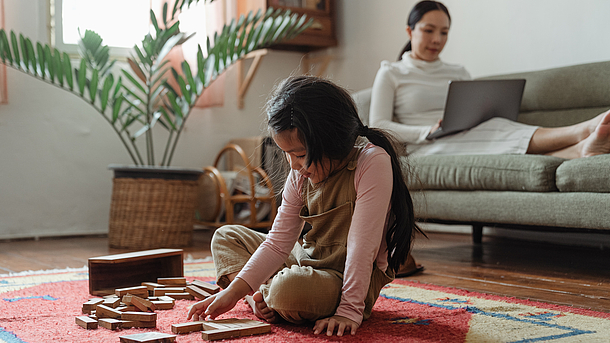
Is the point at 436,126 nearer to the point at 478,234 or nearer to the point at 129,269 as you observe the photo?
the point at 478,234

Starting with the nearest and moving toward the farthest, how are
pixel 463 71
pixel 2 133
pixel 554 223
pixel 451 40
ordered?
pixel 554 223, pixel 463 71, pixel 2 133, pixel 451 40

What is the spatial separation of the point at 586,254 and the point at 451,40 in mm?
1348

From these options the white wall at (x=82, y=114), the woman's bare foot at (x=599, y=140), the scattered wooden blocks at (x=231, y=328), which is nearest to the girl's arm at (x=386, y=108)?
the woman's bare foot at (x=599, y=140)

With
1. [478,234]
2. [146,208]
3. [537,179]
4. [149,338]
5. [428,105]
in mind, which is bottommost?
[478,234]

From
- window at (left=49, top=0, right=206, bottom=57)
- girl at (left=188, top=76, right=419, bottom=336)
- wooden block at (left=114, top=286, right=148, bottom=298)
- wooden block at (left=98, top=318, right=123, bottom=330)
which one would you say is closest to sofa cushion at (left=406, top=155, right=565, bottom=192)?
girl at (left=188, top=76, right=419, bottom=336)

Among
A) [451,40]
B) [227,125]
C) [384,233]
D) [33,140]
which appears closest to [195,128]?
[227,125]

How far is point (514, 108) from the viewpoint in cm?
215

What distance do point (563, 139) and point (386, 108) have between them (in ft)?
2.28

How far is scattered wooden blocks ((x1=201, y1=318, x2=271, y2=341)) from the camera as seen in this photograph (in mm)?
914

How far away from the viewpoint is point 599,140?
1.72 m

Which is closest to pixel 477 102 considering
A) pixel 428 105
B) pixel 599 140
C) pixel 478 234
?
pixel 428 105

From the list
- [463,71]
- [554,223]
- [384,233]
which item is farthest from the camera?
[463,71]

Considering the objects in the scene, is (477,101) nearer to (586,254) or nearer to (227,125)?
(586,254)

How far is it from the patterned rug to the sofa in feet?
1.32
